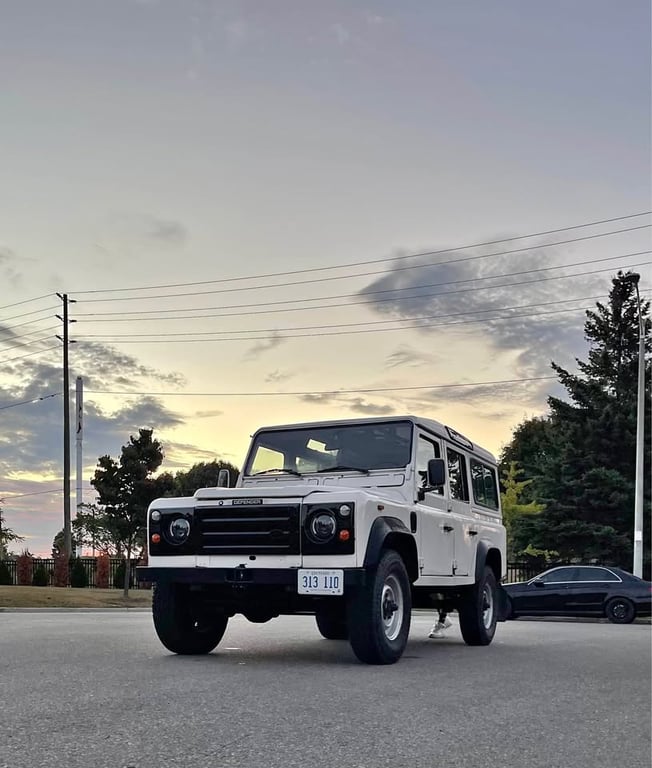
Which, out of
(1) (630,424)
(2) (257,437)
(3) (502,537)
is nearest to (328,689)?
(2) (257,437)

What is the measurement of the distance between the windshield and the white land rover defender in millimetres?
13

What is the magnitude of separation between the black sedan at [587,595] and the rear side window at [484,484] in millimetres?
8625

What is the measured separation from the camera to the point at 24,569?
131ft

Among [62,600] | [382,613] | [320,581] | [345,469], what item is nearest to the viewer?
[320,581]

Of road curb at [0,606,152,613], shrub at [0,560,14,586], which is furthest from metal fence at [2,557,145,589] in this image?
road curb at [0,606,152,613]

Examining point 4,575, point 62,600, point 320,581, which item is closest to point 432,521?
point 320,581

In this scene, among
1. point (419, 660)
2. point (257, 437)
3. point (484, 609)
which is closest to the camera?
point (419, 660)

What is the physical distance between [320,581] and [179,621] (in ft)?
5.45

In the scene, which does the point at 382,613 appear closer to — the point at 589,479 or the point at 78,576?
the point at 589,479

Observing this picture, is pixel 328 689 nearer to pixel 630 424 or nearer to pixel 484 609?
pixel 484 609

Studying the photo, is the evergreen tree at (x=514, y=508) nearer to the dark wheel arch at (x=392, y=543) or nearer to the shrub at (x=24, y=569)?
the shrub at (x=24, y=569)

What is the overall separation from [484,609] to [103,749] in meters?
7.87

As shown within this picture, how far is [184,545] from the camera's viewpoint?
8.59 metres

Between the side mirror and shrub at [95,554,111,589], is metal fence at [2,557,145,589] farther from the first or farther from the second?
the side mirror
